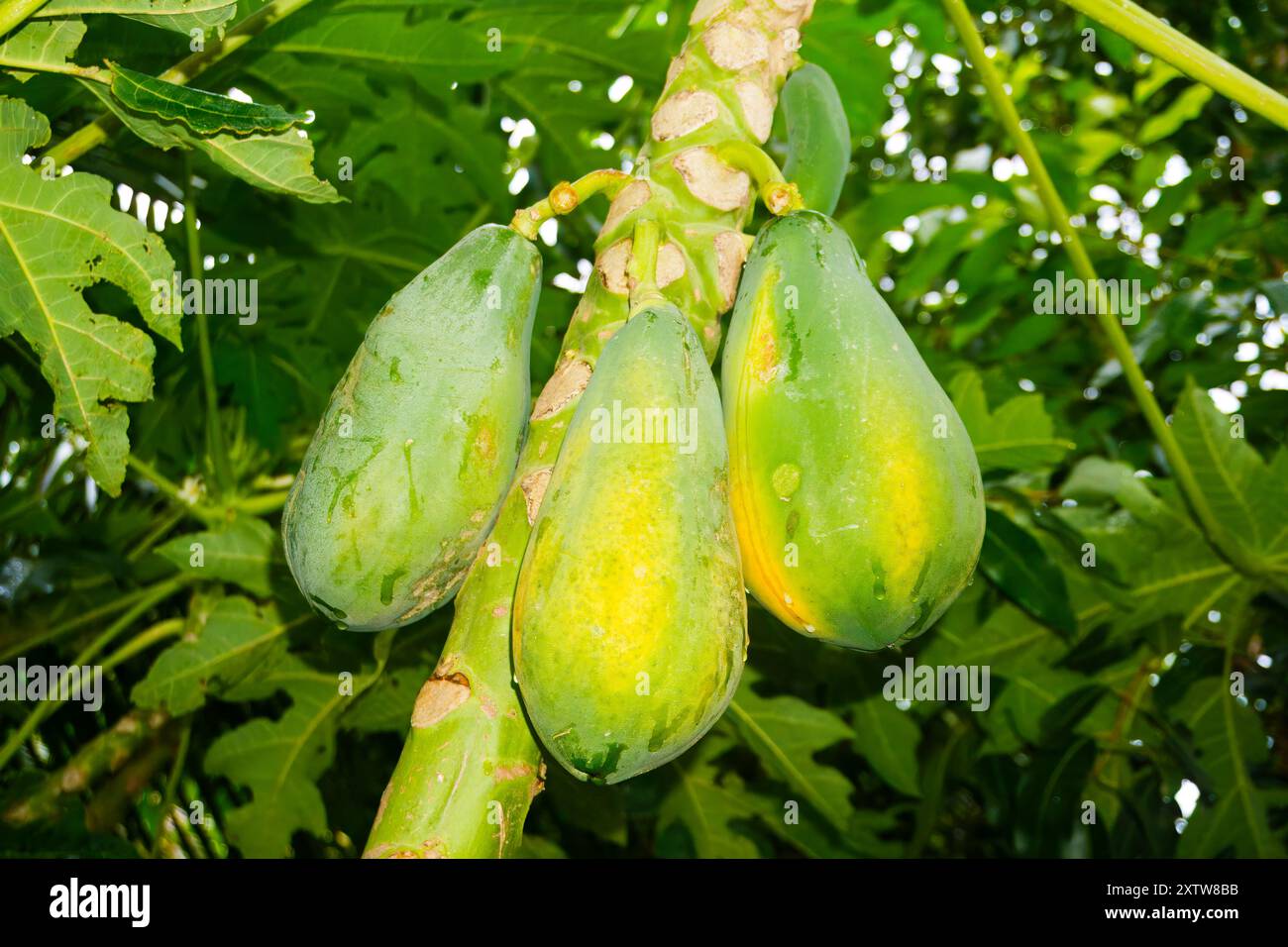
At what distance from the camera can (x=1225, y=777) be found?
2.40 metres

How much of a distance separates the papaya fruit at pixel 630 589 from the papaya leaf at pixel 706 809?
55.8 inches

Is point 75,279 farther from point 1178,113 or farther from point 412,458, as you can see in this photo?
point 1178,113

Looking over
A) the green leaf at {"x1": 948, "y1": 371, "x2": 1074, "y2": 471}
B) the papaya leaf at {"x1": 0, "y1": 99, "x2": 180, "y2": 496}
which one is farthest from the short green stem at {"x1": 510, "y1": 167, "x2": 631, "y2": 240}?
the green leaf at {"x1": 948, "y1": 371, "x2": 1074, "y2": 471}

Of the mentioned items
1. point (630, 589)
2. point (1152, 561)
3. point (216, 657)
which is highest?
point (630, 589)

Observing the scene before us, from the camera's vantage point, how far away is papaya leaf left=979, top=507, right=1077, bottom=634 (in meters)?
2.08

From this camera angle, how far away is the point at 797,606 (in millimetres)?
1119

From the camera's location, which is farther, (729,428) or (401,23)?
(401,23)

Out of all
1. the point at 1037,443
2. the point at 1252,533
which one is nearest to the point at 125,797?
the point at 1037,443

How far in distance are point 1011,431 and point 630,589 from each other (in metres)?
1.34

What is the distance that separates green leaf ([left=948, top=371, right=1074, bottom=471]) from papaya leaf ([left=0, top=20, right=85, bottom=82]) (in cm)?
151

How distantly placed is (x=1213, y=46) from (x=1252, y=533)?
1724mm

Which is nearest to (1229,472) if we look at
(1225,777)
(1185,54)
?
(1225,777)

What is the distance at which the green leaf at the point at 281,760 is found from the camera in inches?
91.4
